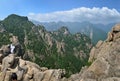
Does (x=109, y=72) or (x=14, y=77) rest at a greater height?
(x=109, y=72)

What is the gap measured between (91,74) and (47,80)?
34931 mm

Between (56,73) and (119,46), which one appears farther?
(56,73)

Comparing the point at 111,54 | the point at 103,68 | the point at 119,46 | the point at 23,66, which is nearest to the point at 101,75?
the point at 103,68

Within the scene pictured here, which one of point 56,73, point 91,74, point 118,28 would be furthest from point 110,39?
point 91,74

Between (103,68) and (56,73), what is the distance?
1378 inches

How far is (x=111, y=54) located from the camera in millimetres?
52875

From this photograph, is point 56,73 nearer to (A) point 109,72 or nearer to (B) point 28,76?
(B) point 28,76

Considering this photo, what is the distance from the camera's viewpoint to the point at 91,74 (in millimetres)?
51281

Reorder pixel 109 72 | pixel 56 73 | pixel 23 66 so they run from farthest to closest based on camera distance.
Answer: pixel 23 66
pixel 56 73
pixel 109 72

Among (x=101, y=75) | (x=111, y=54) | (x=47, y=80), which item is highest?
(x=111, y=54)

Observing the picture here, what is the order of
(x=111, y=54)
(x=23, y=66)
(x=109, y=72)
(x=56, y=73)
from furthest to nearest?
(x=23, y=66)
(x=56, y=73)
(x=111, y=54)
(x=109, y=72)

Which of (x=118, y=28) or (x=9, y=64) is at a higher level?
(x=118, y=28)

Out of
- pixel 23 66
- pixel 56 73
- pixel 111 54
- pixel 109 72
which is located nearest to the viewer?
pixel 109 72

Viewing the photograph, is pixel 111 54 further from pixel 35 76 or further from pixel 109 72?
pixel 35 76
